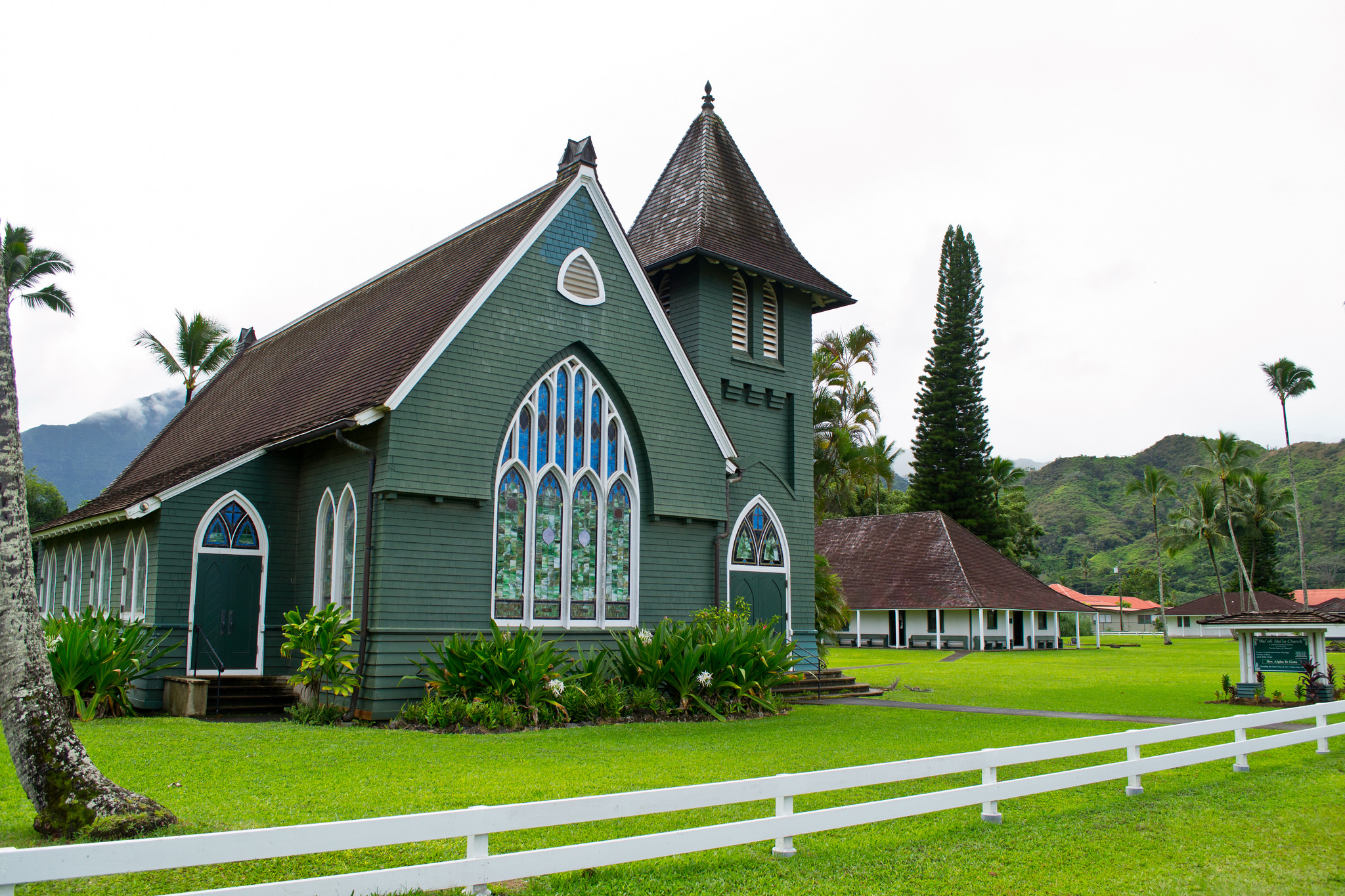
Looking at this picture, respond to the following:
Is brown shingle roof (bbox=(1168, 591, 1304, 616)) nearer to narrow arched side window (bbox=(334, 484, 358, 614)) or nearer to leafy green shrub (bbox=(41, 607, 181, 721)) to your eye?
narrow arched side window (bbox=(334, 484, 358, 614))

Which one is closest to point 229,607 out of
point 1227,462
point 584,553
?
point 584,553

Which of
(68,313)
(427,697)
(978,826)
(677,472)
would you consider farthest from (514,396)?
(68,313)

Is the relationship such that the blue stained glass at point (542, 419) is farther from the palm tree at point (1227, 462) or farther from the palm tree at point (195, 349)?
the palm tree at point (1227, 462)

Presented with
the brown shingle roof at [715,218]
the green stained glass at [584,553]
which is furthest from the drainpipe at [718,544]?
the brown shingle roof at [715,218]

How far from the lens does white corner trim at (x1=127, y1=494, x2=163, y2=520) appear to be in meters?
15.5

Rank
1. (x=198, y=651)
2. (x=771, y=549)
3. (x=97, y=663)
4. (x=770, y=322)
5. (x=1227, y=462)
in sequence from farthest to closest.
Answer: (x=1227, y=462) → (x=770, y=322) → (x=771, y=549) → (x=198, y=651) → (x=97, y=663)

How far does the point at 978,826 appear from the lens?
826cm

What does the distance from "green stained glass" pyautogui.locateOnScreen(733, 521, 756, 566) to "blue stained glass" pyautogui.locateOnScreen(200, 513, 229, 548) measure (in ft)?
31.6

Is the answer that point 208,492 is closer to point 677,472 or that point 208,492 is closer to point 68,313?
point 677,472

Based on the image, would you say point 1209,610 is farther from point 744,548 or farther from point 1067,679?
point 744,548

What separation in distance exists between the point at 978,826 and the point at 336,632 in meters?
9.80

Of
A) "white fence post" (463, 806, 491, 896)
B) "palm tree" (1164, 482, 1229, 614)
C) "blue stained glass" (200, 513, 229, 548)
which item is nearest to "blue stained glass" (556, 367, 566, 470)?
"blue stained glass" (200, 513, 229, 548)

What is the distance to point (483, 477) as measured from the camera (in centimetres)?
1558

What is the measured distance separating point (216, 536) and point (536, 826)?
42.4ft
